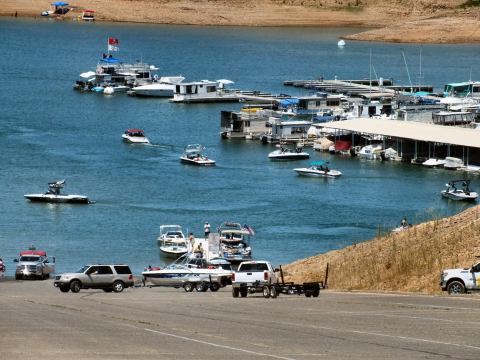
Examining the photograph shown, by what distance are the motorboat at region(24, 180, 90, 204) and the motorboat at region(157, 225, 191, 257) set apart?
8.56 m

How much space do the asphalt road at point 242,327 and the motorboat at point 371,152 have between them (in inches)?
1736

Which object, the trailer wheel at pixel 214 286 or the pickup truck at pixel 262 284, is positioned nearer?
the pickup truck at pixel 262 284

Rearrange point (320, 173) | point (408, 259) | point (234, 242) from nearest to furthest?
point (408, 259) → point (234, 242) → point (320, 173)

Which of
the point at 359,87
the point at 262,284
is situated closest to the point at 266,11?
the point at 359,87

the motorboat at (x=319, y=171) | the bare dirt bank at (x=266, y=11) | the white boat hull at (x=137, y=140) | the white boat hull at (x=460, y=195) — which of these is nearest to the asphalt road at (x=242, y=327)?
the white boat hull at (x=460, y=195)

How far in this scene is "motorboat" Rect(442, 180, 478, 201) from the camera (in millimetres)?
61750

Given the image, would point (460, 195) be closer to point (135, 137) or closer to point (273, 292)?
point (135, 137)

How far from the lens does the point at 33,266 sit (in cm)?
4184

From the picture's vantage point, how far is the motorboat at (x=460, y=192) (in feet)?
203

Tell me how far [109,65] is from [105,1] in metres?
78.0

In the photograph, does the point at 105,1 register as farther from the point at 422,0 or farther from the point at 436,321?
the point at 436,321

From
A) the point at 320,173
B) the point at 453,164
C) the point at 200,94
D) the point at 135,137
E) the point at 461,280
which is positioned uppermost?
the point at 200,94

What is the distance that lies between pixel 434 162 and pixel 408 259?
129 feet

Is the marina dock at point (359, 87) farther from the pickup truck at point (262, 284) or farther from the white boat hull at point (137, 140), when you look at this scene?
the pickup truck at point (262, 284)
